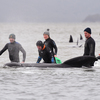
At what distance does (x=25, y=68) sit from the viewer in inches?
671

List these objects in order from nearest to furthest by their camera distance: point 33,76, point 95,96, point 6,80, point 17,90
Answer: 1. point 95,96
2. point 17,90
3. point 6,80
4. point 33,76

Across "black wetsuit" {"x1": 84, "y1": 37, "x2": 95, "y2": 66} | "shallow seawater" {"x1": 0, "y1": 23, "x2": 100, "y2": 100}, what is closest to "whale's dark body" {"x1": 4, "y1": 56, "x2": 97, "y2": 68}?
"shallow seawater" {"x1": 0, "y1": 23, "x2": 100, "y2": 100}

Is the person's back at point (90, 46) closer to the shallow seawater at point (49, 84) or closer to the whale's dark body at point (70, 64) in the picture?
the whale's dark body at point (70, 64)

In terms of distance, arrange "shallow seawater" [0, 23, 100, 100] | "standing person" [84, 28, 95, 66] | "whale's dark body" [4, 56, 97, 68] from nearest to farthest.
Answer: "shallow seawater" [0, 23, 100, 100], "standing person" [84, 28, 95, 66], "whale's dark body" [4, 56, 97, 68]

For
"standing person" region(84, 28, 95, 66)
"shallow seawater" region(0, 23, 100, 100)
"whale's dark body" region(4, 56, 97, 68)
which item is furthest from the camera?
"whale's dark body" region(4, 56, 97, 68)

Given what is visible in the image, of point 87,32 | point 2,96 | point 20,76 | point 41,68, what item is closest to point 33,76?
point 20,76

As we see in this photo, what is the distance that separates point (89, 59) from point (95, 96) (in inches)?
199

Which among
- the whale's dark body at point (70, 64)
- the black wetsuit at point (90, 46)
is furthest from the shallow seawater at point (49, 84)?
the black wetsuit at point (90, 46)

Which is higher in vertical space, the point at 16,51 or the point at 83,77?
the point at 16,51

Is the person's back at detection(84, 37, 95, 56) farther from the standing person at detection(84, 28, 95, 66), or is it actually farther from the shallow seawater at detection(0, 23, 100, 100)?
the shallow seawater at detection(0, 23, 100, 100)

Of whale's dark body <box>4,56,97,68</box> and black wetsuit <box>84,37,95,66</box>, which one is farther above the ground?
black wetsuit <box>84,37,95,66</box>

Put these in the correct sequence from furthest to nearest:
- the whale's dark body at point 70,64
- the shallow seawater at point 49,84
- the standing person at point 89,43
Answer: the whale's dark body at point 70,64 → the standing person at point 89,43 → the shallow seawater at point 49,84

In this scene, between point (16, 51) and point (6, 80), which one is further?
point (16, 51)

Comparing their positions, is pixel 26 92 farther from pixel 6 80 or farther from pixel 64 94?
pixel 6 80
